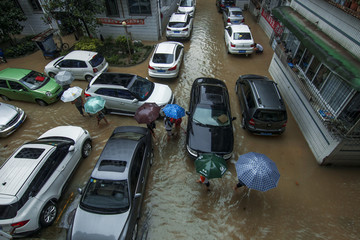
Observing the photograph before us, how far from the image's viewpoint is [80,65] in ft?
35.7

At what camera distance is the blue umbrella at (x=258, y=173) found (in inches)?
210

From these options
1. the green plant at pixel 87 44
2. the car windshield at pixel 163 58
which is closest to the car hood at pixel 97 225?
the car windshield at pixel 163 58

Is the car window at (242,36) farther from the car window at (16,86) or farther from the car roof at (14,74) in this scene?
the car window at (16,86)

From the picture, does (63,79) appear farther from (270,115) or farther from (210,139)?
(270,115)

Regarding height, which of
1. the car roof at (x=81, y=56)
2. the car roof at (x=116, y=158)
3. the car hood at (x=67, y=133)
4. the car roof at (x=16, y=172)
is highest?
the car roof at (x=81, y=56)

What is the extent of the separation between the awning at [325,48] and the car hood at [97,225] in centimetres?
724

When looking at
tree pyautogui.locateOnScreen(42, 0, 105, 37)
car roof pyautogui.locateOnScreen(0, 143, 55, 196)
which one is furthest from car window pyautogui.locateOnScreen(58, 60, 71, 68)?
car roof pyautogui.locateOnScreen(0, 143, 55, 196)

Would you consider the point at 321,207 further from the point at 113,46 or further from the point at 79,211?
the point at 113,46

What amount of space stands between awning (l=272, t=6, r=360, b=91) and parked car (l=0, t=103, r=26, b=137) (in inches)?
500

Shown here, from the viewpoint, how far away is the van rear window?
25.3 ft

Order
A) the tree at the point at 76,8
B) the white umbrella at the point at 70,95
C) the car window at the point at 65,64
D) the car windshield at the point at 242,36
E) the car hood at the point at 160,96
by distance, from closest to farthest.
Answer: the white umbrella at the point at 70,95 < the car hood at the point at 160,96 < the car window at the point at 65,64 < the tree at the point at 76,8 < the car windshield at the point at 242,36

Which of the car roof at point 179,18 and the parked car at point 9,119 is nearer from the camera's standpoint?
the parked car at point 9,119

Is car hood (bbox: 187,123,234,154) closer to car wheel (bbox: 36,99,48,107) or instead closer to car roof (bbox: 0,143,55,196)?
car roof (bbox: 0,143,55,196)

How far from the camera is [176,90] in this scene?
11.0 metres
